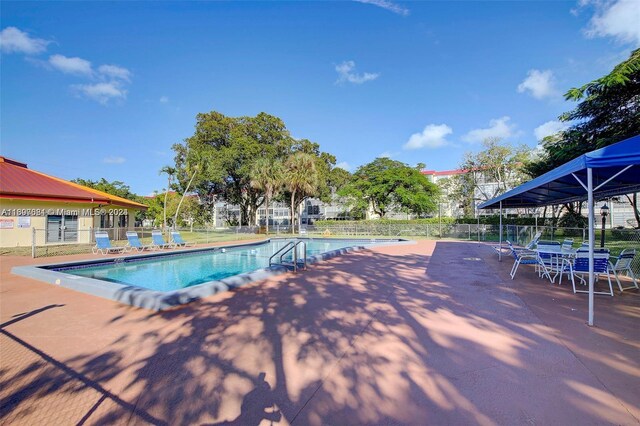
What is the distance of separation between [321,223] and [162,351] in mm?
29988

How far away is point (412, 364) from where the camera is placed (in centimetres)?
327

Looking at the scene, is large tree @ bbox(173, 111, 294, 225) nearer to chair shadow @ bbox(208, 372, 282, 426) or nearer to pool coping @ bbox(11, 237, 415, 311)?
pool coping @ bbox(11, 237, 415, 311)

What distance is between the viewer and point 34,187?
57.3 feet

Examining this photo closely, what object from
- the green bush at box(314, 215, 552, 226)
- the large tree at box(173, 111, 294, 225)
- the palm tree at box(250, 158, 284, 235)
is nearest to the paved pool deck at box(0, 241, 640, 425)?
the green bush at box(314, 215, 552, 226)

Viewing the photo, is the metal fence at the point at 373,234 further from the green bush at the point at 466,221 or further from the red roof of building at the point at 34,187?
the red roof of building at the point at 34,187

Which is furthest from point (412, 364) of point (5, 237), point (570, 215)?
point (570, 215)

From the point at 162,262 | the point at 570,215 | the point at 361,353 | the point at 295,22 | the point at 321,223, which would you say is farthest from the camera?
the point at 321,223

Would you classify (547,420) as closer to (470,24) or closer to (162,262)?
(162,262)

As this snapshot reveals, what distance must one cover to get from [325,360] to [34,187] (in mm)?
22440

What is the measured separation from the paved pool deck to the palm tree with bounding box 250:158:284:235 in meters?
22.4

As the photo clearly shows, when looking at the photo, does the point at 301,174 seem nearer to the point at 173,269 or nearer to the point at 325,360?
the point at 173,269

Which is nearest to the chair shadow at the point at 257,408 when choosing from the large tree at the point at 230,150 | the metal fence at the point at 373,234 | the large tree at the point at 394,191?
the metal fence at the point at 373,234

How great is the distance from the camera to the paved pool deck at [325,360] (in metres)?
2.49

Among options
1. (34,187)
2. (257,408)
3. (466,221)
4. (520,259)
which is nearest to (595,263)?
(520,259)
